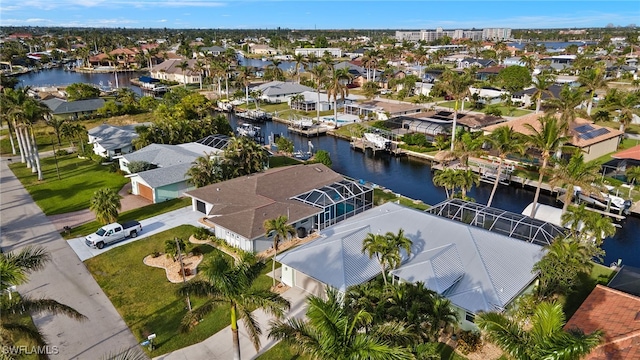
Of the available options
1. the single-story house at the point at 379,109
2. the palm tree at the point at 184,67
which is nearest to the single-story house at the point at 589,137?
the single-story house at the point at 379,109

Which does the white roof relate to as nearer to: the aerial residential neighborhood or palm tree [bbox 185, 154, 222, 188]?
the aerial residential neighborhood

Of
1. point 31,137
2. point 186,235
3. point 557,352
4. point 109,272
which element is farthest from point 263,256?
point 31,137

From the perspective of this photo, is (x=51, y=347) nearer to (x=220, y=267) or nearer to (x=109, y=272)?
(x=109, y=272)

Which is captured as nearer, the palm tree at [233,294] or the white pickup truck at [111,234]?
the palm tree at [233,294]

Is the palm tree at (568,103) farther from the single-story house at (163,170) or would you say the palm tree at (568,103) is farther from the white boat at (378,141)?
the single-story house at (163,170)

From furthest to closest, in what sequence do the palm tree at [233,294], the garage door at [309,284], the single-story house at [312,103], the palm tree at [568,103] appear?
the single-story house at [312,103] → the palm tree at [568,103] → the garage door at [309,284] → the palm tree at [233,294]

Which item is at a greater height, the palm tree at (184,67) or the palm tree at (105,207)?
the palm tree at (184,67)

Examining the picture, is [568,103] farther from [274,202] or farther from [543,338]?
[543,338]

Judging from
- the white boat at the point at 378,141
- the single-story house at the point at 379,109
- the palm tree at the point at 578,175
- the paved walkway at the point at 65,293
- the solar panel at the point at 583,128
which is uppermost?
the palm tree at the point at 578,175
